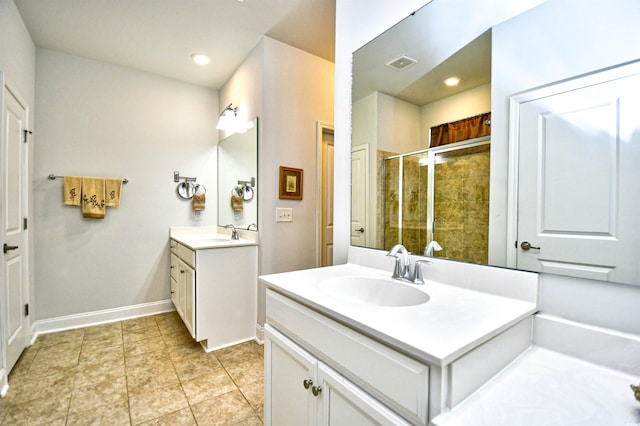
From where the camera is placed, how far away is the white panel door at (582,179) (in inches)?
29.6

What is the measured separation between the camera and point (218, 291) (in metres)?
2.32

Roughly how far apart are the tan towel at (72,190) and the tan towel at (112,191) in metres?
0.20

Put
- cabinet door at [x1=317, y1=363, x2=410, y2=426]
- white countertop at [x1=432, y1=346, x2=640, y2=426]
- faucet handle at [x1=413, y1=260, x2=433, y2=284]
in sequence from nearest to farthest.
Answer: white countertop at [x1=432, y1=346, x2=640, y2=426] < cabinet door at [x1=317, y1=363, x2=410, y2=426] < faucet handle at [x1=413, y1=260, x2=433, y2=284]

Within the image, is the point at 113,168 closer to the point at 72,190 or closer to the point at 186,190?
the point at 72,190

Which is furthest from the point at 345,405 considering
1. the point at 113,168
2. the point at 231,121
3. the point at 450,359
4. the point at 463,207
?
the point at 113,168

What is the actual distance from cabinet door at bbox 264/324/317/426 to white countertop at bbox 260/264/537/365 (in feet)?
0.65

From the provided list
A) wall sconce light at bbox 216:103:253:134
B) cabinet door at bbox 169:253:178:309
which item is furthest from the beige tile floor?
wall sconce light at bbox 216:103:253:134

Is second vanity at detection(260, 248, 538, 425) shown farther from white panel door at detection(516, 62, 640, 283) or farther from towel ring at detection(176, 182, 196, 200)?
towel ring at detection(176, 182, 196, 200)

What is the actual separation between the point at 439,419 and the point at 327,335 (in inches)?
14.7

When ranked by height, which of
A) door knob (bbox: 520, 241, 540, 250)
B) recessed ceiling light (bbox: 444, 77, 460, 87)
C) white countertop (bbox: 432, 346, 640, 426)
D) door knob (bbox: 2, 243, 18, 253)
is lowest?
white countertop (bbox: 432, 346, 640, 426)

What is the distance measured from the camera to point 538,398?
659mm

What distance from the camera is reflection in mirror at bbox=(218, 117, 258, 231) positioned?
8.41 ft

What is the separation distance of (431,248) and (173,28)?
8.31 feet

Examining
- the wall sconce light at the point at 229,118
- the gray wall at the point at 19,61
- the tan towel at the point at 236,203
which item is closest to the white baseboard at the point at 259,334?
the tan towel at the point at 236,203
